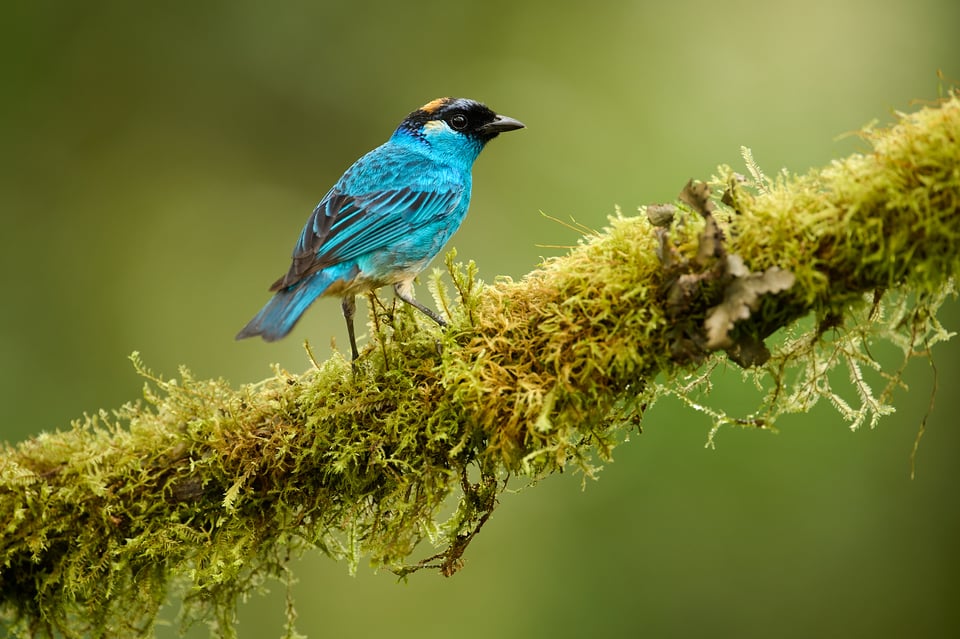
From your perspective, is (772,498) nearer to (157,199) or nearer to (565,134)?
(565,134)

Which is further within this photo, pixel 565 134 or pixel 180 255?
pixel 180 255

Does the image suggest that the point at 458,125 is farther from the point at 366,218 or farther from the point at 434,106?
the point at 366,218

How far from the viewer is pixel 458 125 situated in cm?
441

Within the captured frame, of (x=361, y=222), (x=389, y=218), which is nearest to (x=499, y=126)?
(x=389, y=218)

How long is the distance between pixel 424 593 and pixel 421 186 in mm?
2702

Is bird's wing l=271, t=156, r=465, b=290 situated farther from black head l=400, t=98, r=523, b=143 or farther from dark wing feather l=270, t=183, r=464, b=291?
black head l=400, t=98, r=523, b=143

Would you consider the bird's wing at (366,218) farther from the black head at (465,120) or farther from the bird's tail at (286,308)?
the black head at (465,120)

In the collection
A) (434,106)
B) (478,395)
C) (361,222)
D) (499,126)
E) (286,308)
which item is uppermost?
(434,106)

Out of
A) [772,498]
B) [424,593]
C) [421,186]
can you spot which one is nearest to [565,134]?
[421,186]

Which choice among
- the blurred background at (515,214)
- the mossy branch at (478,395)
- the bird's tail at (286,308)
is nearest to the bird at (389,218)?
the bird's tail at (286,308)

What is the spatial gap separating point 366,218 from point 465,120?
3.45 feet

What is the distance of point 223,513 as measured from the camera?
2.68 meters

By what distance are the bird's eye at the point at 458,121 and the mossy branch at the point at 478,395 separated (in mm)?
1746

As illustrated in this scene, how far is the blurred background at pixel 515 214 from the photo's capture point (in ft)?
15.6
